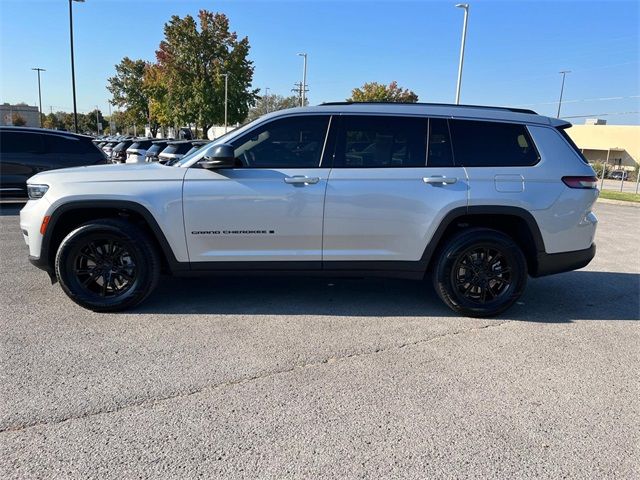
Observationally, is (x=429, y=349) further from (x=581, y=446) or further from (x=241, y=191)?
(x=241, y=191)

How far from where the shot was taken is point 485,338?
3975 mm

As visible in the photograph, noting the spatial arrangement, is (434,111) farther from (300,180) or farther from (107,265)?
(107,265)

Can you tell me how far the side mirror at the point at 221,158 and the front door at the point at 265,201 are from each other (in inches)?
4.1

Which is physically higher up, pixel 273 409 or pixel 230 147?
pixel 230 147

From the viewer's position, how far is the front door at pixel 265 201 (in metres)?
4.11

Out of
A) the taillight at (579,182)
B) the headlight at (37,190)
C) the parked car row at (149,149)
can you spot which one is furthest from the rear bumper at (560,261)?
the parked car row at (149,149)

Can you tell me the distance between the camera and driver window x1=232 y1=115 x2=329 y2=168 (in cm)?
419

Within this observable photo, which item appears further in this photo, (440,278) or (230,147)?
(440,278)

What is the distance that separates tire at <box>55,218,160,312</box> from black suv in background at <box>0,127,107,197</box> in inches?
290

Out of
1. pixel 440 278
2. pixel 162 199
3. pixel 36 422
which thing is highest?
pixel 162 199

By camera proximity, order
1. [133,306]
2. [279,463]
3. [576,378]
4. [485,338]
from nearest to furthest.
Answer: [279,463]
[576,378]
[485,338]
[133,306]

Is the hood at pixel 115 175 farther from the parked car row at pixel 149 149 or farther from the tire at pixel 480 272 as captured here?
the parked car row at pixel 149 149

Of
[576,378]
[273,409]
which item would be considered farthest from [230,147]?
[576,378]

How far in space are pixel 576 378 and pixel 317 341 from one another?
1913 mm
